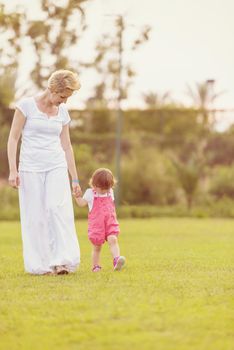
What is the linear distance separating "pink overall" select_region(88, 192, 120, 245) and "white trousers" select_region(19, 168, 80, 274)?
0.33m

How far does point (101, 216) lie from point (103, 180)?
0.43 meters

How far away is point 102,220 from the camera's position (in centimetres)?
1265

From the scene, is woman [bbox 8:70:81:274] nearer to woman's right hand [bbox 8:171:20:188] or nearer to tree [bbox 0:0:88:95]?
woman's right hand [bbox 8:171:20:188]

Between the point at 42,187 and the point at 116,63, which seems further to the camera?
the point at 116,63

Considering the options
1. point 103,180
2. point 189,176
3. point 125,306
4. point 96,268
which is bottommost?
point 189,176

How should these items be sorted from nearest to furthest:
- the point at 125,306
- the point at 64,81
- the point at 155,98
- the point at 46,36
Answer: the point at 125,306 < the point at 64,81 < the point at 46,36 < the point at 155,98

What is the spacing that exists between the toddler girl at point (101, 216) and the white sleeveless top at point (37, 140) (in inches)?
20.1

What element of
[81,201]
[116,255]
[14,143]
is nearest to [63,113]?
[14,143]

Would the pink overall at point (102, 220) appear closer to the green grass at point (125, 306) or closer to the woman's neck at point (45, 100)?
the green grass at point (125, 306)

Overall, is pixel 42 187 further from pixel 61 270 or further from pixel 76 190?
pixel 61 270

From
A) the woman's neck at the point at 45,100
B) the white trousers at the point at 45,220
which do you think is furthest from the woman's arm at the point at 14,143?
the woman's neck at the point at 45,100

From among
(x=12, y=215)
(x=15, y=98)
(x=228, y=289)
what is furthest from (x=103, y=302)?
(x=15, y=98)

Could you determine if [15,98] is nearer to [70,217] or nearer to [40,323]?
[70,217]

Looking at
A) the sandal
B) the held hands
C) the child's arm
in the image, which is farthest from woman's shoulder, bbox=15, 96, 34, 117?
the sandal
